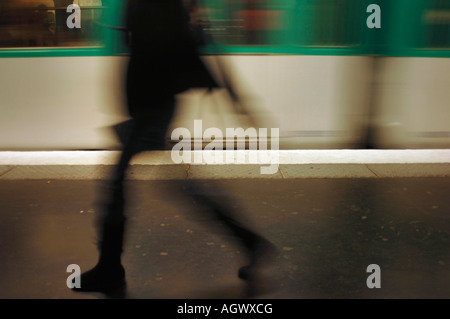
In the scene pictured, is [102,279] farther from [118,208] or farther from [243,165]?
[243,165]

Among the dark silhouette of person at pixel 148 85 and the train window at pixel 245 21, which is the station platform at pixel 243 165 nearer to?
the train window at pixel 245 21

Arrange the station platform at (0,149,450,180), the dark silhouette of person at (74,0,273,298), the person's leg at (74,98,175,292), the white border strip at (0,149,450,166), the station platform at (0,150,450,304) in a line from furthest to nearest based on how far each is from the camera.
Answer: the white border strip at (0,149,450,166) → the station platform at (0,149,450,180) → the station platform at (0,150,450,304) → the person's leg at (74,98,175,292) → the dark silhouette of person at (74,0,273,298)

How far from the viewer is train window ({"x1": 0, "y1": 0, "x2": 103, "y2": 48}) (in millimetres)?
5258

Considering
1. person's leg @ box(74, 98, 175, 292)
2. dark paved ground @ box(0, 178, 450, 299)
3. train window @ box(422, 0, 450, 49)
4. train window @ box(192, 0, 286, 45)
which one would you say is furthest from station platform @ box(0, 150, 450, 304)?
train window @ box(192, 0, 286, 45)

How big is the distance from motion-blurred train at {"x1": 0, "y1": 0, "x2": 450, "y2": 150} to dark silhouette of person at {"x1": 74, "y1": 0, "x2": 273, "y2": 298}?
2376 millimetres

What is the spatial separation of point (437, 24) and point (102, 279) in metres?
4.92

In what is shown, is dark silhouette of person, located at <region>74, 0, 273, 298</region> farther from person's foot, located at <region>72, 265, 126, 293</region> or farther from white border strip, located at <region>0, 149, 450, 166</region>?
white border strip, located at <region>0, 149, 450, 166</region>

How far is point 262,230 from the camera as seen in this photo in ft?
12.2

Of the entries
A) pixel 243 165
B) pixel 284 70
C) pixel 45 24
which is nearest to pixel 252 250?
pixel 243 165

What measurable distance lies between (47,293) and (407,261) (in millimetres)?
2532

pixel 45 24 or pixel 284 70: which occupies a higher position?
pixel 45 24

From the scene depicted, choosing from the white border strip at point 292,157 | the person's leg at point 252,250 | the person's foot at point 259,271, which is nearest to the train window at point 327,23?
the white border strip at point 292,157

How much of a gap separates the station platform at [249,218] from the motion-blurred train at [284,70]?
0.34 metres
